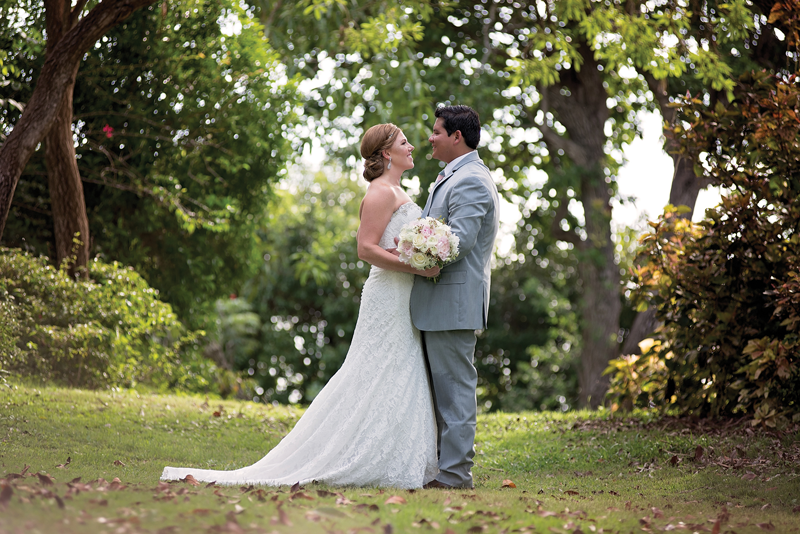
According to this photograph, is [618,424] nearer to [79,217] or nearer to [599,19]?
→ [599,19]

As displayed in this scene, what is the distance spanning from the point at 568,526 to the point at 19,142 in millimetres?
5918

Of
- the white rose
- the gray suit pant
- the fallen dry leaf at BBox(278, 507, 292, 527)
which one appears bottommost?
the fallen dry leaf at BBox(278, 507, 292, 527)

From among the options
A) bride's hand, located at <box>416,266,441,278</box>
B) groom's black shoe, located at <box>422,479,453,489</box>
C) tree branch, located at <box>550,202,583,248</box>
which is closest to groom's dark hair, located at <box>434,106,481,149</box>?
bride's hand, located at <box>416,266,441,278</box>

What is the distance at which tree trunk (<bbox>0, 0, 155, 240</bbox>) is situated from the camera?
6.66 m

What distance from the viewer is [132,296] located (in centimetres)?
A: 870

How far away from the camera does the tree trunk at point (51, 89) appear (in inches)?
262

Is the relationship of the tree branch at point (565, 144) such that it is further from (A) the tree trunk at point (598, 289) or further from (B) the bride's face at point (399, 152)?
(B) the bride's face at point (399, 152)

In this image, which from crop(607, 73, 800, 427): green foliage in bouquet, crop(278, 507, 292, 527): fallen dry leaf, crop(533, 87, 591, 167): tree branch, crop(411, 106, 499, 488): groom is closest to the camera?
crop(278, 507, 292, 527): fallen dry leaf

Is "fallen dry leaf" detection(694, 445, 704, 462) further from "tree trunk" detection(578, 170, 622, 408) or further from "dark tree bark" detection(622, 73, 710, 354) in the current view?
"tree trunk" detection(578, 170, 622, 408)

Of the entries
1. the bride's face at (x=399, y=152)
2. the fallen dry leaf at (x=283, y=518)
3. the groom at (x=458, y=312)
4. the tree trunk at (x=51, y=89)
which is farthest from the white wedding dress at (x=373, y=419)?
the tree trunk at (x=51, y=89)

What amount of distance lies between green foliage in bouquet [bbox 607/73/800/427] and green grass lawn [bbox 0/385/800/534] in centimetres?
43

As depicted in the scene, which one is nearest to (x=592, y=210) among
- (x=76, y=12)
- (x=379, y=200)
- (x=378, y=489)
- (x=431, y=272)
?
(x=76, y=12)

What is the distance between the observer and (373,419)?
4578 millimetres

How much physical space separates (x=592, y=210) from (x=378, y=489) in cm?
1056
